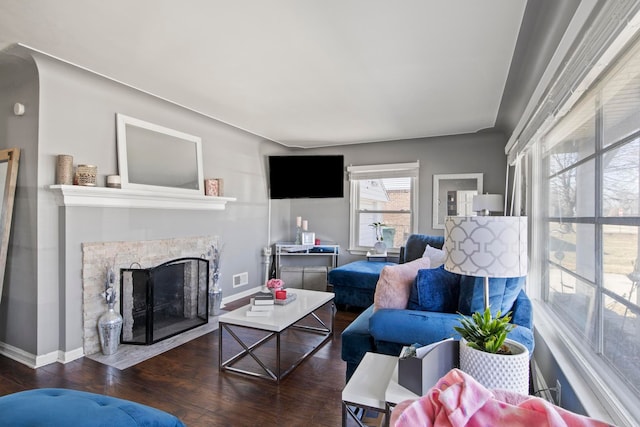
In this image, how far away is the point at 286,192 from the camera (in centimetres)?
524

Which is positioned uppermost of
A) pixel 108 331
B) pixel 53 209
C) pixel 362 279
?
pixel 53 209

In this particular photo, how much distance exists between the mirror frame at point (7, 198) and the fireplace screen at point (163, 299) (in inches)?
34.2

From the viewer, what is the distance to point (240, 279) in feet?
15.4

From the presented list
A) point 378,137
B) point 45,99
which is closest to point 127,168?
point 45,99

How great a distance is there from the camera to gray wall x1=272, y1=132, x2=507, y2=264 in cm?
464

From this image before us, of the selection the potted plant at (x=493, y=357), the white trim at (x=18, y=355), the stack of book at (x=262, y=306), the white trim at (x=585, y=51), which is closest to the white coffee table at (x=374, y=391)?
the potted plant at (x=493, y=357)

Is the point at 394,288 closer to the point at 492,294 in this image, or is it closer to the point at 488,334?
the point at 492,294

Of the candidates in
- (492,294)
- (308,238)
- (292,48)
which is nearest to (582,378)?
(492,294)

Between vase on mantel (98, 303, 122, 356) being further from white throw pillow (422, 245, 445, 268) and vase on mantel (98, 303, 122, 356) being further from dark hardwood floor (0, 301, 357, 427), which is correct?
white throw pillow (422, 245, 445, 268)

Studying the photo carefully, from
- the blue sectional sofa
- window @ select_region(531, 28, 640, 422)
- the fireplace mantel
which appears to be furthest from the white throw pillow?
the fireplace mantel

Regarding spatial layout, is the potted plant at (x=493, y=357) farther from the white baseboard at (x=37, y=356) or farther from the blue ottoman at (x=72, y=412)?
the white baseboard at (x=37, y=356)

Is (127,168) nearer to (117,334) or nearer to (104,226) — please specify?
(104,226)

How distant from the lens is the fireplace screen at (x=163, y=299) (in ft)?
10.1

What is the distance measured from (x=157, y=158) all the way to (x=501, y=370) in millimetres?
3440
